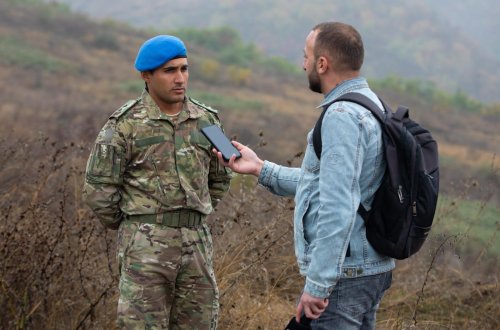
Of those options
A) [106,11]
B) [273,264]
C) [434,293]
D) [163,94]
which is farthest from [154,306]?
[106,11]

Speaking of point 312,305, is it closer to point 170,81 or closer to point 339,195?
point 339,195

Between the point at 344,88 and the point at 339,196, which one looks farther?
the point at 344,88

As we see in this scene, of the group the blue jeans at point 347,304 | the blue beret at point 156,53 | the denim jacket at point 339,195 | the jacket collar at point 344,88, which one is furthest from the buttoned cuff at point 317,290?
the blue beret at point 156,53

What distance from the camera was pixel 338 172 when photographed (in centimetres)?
221

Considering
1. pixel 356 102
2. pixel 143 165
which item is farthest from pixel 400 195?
pixel 143 165

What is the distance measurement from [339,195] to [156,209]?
95cm

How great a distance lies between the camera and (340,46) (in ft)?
7.60

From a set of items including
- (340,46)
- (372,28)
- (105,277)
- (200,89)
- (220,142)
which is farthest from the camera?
(372,28)

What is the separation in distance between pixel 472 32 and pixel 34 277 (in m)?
137

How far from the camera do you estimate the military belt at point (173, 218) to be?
2.85 meters

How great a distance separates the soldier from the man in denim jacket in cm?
68

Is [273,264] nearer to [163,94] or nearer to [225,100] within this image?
[163,94]

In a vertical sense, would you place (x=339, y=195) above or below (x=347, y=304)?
above

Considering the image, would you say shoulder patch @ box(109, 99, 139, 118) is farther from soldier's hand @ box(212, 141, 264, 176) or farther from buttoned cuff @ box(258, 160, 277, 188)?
buttoned cuff @ box(258, 160, 277, 188)
